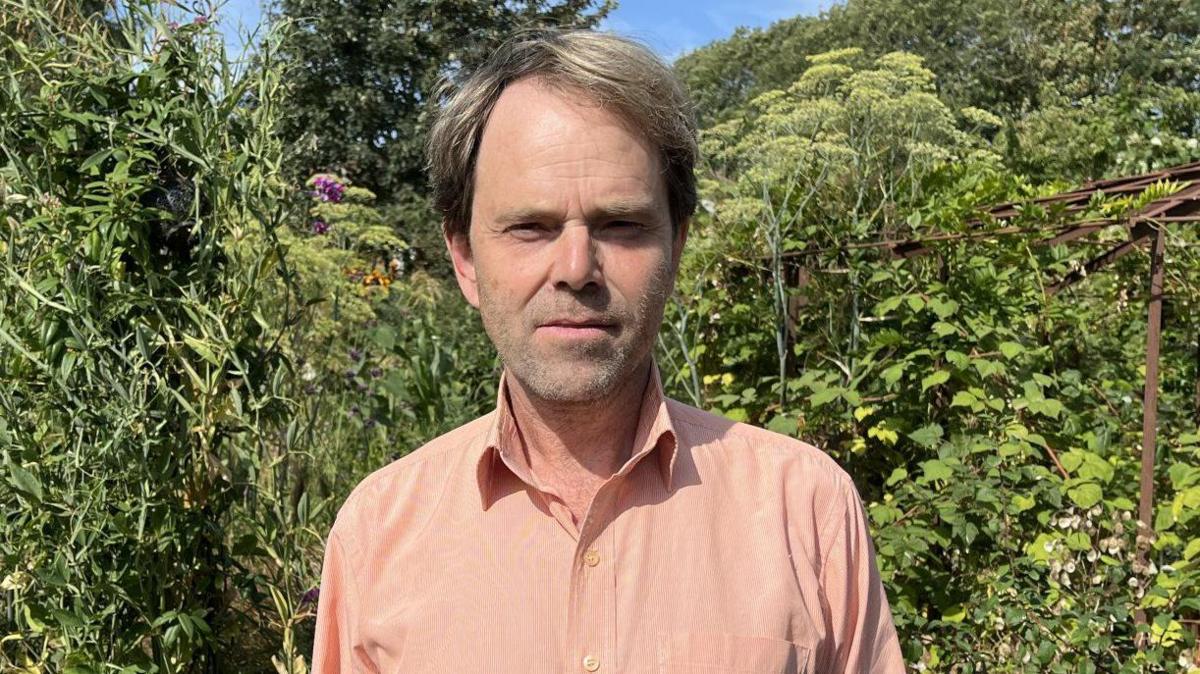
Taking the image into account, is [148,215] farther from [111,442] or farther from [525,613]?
[525,613]

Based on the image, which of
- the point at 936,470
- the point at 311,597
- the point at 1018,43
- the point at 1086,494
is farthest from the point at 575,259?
the point at 1018,43

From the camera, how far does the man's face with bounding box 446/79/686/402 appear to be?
4.25 feet

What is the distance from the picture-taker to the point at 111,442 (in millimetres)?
1898

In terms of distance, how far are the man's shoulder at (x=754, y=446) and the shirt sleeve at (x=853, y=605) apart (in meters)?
0.04

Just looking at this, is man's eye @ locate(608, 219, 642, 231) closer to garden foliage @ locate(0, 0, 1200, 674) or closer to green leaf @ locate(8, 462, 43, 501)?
garden foliage @ locate(0, 0, 1200, 674)

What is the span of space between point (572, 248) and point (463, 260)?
30 cm

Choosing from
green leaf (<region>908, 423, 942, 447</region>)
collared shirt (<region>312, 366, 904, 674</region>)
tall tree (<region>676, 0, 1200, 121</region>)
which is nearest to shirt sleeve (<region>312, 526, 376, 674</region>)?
collared shirt (<region>312, 366, 904, 674</region>)

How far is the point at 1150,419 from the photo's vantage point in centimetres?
309

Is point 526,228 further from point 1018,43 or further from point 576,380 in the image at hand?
point 1018,43

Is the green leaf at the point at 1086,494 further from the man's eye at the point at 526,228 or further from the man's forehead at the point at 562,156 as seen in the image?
the man's eye at the point at 526,228

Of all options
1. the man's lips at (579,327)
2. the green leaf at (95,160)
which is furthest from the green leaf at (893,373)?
the green leaf at (95,160)

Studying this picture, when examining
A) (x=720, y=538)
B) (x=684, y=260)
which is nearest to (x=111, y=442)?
(x=720, y=538)

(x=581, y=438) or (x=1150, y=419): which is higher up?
(x=581, y=438)

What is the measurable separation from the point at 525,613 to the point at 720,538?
0.25 m
